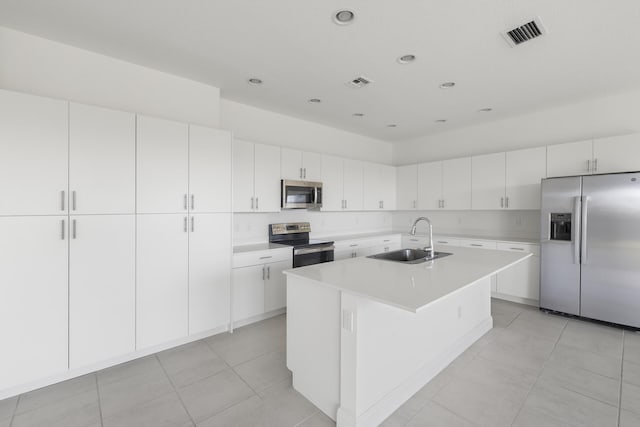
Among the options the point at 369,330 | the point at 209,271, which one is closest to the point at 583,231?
the point at 369,330

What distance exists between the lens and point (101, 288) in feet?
7.86

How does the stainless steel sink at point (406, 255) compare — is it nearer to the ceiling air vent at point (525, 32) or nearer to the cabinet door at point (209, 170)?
the cabinet door at point (209, 170)

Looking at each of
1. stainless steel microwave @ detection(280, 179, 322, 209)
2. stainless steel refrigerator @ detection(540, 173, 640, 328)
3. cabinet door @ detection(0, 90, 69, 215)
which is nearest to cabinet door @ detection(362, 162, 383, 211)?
stainless steel microwave @ detection(280, 179, 322, 209)

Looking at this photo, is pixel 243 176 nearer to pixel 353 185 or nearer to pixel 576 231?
pixel 353 185

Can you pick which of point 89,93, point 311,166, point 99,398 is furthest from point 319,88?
point 99,398

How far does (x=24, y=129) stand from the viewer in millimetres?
2080

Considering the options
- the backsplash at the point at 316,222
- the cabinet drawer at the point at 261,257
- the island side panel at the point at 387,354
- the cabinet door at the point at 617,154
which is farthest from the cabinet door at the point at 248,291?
the cabinet door at the point at 617,154

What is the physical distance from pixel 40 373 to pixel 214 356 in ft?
4.05

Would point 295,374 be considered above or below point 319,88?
below

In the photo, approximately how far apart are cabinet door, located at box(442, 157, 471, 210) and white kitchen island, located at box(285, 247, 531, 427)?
2.52m

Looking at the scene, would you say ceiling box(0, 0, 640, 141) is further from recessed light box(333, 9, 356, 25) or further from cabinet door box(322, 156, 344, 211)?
cabinet door box(322, 156, 344, 211)

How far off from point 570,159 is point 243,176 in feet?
13.9

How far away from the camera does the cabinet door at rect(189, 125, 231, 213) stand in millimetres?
2881

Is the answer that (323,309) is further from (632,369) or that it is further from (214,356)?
(632,369)
